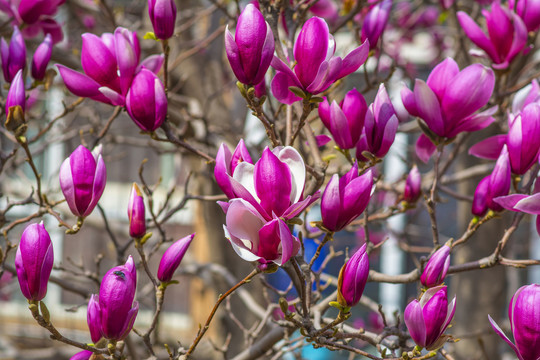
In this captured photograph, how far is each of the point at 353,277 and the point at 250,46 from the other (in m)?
0.32

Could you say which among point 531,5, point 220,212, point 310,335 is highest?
point 531,5

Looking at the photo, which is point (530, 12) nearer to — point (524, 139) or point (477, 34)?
point (477, 34)

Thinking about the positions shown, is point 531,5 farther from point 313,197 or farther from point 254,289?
point 254,289

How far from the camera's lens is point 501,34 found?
3.17 feet

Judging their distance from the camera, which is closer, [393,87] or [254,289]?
[254,289]

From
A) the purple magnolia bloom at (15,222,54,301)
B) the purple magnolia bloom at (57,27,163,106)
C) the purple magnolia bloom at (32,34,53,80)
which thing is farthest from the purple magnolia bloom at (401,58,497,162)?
the purple magnolia bloom at (32,34,53,80)

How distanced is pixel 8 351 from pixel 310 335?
81.3 inches

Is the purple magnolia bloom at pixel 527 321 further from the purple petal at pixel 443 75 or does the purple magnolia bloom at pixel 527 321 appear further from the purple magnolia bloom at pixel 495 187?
the purple petal at pixel 443 75

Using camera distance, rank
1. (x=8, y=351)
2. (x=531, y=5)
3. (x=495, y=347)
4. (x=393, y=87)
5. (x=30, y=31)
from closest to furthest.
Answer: (x=531, y=5)
(x=30, y=31)
(x=495, y=347)
(x=8, y=351)
(x=393, y=87)

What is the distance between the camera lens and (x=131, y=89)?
81cm

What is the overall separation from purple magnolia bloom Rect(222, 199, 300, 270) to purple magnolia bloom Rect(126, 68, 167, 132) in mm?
219

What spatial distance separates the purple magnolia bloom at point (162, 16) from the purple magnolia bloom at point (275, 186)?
310 mm

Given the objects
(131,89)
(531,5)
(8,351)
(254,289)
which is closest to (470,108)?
(531,5)

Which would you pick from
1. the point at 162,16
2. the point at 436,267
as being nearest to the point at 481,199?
the point at 436,267
